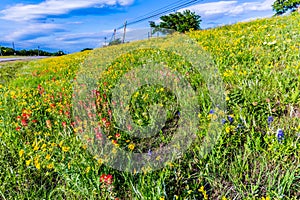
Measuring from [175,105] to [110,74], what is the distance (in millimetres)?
2869

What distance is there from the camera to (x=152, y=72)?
196 inches

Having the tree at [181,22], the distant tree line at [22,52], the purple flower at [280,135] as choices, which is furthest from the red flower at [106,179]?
the distant tree line at [22,52]

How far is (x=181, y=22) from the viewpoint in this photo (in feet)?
132

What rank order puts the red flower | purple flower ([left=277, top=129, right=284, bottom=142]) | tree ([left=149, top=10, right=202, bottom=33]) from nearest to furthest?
the red flower, purple flower ([left=277, top=129, right=284, bottom=142]), tree ([left=149, top=10, right=202, bottom=33])

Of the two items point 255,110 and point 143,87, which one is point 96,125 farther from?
point 255,110

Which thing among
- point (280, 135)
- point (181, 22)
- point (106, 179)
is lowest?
point (106, 179)

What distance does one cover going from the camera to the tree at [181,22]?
129ft

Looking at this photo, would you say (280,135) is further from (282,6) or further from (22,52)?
(22,52)

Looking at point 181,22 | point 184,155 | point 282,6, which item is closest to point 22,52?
point 181,22

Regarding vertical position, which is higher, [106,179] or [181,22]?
[181,22]

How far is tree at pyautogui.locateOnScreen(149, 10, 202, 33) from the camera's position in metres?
39.2

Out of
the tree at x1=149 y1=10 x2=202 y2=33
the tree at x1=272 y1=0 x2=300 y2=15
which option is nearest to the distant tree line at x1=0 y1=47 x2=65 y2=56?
the tree at x1=149 y1=10 x2=202 y2=33

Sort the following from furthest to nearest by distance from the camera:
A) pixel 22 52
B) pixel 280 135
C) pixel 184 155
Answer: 1. pixel 22 52
2. pixel 184 155
3. pixel 280 135

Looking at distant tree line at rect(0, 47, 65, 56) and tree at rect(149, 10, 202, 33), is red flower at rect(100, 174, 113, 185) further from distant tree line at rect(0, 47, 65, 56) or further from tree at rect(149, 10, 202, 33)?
distant tree line at rect(0, 47, 65, 56)
